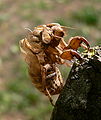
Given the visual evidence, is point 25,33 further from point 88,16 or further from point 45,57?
point 45,57

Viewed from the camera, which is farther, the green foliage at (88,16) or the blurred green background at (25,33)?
the green foliage at (88,16)

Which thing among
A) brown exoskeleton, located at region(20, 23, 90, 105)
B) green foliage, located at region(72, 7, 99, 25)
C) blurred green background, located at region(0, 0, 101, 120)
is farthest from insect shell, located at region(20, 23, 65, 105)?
green foliage, located at region(72, 7, 99, 25)

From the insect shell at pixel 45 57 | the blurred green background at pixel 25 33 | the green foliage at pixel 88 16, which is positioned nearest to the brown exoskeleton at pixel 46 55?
the insect shell at pixel 45 57

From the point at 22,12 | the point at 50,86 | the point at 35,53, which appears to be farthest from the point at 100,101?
the point at 22,12

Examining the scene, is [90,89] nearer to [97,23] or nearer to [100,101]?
[100,101]

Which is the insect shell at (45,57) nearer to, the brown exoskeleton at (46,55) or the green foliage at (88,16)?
the brown exoskeleton at (46,55)

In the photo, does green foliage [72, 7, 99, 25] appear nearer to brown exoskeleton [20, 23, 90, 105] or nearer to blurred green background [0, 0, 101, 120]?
blurred green background [0, 0, 101, 120]

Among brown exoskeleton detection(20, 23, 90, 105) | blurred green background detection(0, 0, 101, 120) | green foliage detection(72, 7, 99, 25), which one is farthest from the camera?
green foliage detection(72, 7, 99, 25)
